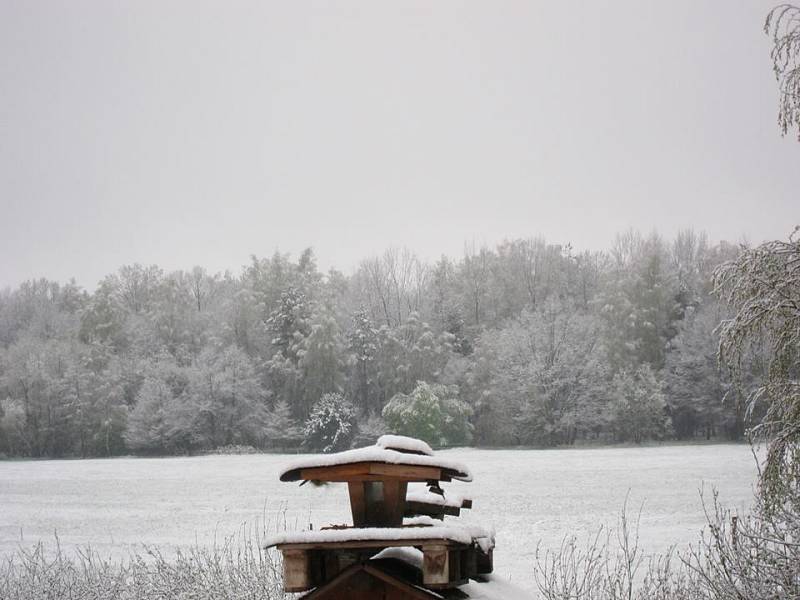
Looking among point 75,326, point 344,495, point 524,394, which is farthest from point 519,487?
point 75,326

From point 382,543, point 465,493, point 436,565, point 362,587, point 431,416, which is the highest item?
point 382,543

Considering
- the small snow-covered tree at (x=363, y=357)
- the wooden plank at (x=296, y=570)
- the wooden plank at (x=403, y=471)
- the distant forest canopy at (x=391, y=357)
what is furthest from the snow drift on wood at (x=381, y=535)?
the small snow-covered tree at (x=363, y=357)

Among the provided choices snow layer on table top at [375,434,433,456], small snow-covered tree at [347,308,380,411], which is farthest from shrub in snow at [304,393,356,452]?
snow layer on table top at [375,434,433,456]

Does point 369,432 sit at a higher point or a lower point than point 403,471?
lower

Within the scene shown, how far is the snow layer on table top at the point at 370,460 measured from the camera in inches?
141

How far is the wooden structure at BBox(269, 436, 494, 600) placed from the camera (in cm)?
355

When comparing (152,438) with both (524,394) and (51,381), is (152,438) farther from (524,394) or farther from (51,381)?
(524,394)

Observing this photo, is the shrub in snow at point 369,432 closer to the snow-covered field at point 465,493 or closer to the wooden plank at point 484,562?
the snow-covered field at point 465,493

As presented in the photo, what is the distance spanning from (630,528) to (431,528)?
17.3m

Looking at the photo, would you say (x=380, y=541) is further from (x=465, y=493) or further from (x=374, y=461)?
(x=465, y=493)

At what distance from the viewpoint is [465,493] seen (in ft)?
82.1

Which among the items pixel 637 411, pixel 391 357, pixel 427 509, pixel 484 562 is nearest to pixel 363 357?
pixel 391 357

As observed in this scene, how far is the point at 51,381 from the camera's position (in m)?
50.6

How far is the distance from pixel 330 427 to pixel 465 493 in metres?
20.7
